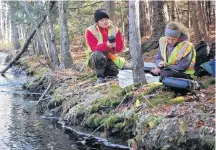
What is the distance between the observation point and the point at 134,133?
5445 millimetres

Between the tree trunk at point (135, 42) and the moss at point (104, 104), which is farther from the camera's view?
the moss at point (104, 104)

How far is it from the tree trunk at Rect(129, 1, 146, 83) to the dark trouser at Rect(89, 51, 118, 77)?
4.07ft

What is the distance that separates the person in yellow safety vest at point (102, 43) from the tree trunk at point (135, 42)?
115 cm

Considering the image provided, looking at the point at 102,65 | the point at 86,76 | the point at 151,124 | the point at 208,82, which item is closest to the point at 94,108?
the point at 102,65

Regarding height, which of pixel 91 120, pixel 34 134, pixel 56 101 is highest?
pixel 56 101

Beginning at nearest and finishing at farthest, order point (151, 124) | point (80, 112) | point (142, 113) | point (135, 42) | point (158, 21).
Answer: point (151, 124)
point (142, 113)
point (135, 42)
point (80, 112)
point (158, 21)

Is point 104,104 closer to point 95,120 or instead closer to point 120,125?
point 95,120

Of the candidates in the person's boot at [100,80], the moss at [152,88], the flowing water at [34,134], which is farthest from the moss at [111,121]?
the person's boot at [100,80]

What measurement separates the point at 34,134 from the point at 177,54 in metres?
2.83

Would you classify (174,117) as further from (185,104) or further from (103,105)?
(103,105)

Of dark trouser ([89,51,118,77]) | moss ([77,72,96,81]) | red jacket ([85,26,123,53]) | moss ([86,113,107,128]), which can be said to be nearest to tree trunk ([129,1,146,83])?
moss ([86,113,107,128])

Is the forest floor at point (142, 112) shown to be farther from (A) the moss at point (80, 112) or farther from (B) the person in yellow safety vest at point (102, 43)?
(B) the person in yellow safety vest at point (102, 43)

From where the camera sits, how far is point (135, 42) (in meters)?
6.61

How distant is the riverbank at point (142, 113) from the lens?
4.61 m
